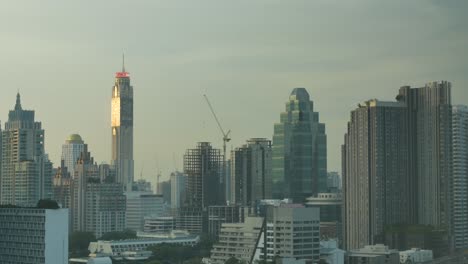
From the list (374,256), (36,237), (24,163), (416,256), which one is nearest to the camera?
(36,237)

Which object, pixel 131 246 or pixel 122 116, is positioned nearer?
pixel 131 246

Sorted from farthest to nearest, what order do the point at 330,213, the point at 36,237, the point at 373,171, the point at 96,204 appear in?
the point at 96,204 → the point at 330,213 → the point at 373,171 → the point at 36,237

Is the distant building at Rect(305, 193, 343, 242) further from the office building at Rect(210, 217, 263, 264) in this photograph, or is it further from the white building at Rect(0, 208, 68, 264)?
the white building at Rect(0, 208, 68, 264)

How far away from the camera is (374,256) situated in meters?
17.8

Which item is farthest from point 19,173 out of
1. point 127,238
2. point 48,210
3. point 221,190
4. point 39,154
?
point 48,210

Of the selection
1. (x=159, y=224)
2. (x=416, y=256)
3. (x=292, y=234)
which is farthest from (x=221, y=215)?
(x=292, y=234)

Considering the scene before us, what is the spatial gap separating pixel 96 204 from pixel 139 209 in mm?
3324

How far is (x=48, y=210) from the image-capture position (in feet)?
38.5

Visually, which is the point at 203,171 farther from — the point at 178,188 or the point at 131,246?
the point at 131,246

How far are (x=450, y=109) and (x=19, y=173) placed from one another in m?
9.75

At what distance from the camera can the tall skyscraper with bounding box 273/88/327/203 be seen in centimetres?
2858

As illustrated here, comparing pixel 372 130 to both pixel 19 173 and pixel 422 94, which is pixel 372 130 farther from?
pixel 19 173

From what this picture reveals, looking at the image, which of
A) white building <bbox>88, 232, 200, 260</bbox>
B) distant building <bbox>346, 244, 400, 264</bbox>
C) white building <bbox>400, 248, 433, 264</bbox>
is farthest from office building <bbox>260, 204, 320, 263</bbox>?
white building <bbox>88, 232, 200, 260</bbox>

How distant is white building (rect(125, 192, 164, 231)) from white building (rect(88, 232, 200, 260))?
718 cm
